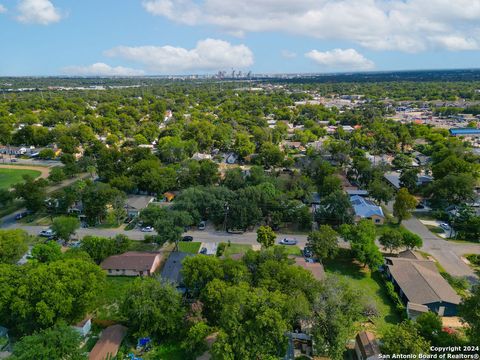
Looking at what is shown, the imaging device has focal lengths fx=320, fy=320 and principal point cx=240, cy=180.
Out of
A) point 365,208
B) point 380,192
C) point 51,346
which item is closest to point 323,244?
point 365,208

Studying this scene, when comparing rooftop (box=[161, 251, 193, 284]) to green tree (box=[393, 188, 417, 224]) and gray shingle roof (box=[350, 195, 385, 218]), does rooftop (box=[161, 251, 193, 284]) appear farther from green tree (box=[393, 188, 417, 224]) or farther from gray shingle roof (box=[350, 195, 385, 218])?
green tree (box=[393, 188, 417, 224])

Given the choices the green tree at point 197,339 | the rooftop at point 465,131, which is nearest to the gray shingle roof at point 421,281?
the green tree at point 197,339

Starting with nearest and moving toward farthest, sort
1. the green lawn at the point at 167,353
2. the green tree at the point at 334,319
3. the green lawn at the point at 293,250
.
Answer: the green tree at the point at 334,319 < the green lawn at the point at 167,353 < the green lawn at the point at 293,250

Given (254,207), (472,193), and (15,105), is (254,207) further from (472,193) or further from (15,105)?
(15,105)

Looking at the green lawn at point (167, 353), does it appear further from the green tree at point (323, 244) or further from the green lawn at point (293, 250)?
the green lawn at point (293, 250)

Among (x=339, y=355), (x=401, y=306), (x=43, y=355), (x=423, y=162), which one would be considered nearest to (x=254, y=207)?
(x=401, y=306)

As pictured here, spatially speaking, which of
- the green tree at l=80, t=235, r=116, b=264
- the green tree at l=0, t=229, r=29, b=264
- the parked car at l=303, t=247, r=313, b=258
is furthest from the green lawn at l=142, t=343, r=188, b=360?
the parked car at l=303, t=247, r=313, b=258
